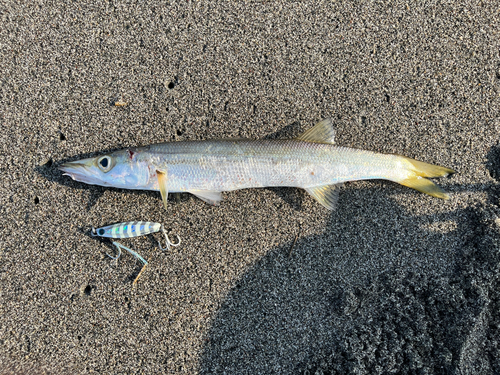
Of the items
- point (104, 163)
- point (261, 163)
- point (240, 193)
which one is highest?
point (261, 163)

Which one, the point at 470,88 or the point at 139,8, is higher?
the point at 139,8

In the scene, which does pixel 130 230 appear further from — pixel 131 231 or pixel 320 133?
pixel 320 133

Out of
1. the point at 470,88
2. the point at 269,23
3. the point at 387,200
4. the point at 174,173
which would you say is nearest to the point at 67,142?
the point at 174,173

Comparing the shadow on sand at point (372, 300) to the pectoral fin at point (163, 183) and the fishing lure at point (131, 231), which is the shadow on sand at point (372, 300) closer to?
the fishing lure at point (131, 231)

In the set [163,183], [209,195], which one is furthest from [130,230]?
[209,195]

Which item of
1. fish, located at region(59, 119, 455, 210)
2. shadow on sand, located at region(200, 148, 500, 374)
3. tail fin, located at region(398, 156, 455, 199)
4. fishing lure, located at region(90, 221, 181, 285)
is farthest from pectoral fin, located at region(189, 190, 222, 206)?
tail fin, located at region(398, 156, 455, 199)

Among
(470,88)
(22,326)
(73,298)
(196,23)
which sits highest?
(196,23)

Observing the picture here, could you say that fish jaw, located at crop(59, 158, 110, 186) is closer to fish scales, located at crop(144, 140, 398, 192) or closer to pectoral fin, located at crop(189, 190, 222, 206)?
fish scales, located at crop(144, 140, 398, 192)

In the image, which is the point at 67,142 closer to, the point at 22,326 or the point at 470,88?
the point at 22,326
